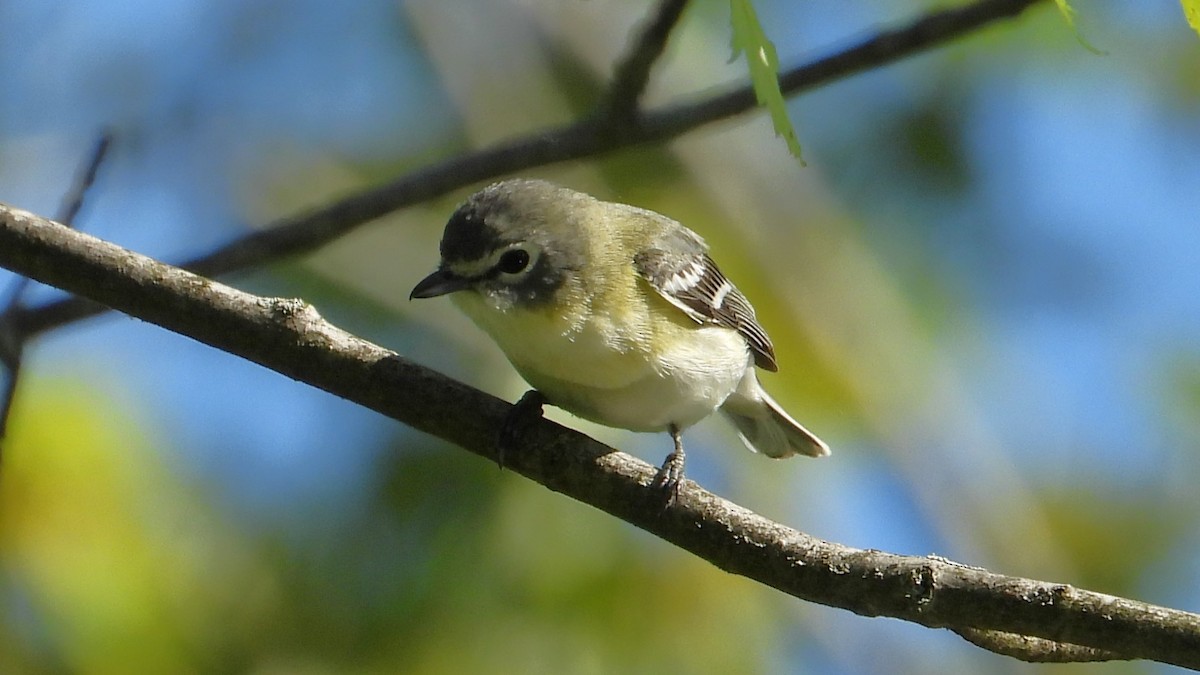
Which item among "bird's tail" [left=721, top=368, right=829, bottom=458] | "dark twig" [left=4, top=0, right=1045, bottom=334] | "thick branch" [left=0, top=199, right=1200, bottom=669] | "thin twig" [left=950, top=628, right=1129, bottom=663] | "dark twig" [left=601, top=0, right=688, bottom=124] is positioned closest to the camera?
"thick branch" [left=0, top=199, right=1200, bottom=669]

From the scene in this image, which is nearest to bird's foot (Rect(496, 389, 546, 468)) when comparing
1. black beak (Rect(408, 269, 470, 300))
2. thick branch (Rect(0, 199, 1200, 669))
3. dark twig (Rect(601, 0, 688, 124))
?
thick branch (Rect(0, 199, 1200, 669))

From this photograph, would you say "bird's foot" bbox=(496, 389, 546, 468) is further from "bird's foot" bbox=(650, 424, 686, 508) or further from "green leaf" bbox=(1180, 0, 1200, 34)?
"green leaf" bbox=(1180, 0, 1200, 34)

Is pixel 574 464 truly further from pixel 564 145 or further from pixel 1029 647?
pixel 1029 647

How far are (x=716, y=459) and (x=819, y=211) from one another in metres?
1.28

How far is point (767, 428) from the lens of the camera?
5.18m

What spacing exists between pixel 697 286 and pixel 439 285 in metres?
1.15

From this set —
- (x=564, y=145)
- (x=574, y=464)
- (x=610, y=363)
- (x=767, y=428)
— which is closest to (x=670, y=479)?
(x=574, y=464)

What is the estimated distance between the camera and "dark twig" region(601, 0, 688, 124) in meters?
3.14

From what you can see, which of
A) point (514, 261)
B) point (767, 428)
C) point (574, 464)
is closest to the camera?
point (574, 464)

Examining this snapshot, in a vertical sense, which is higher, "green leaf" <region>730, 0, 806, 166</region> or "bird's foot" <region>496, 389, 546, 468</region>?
"green leaf" <region>730, 0, 806, 166</region>

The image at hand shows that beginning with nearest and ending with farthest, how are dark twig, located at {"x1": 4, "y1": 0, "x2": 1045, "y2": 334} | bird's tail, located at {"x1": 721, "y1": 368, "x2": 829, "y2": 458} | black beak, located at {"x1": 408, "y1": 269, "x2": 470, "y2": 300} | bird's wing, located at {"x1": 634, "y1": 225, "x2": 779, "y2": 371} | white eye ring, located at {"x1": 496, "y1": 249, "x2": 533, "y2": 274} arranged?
dark twig, located at {"x1": 4, "y1": 0, "x2": 1045, "y2": 334}
black beak, located at {"x1": 408, "y1": 269, "x2": 470, "y2": 300}
white eye ring, located at {"x1": 496, "y1": 249, "x2": 533, "y2": 274}
bird's wing, located at {"x1": 634, "y1": 225, "x2": 779, "y2": 371}
bird's tail, located at {"x1": 721, "y1": 368, "x2": 829, "y2": 458}

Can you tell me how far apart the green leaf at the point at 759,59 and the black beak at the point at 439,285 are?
1688 millimetres

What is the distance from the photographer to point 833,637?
4.70 metres

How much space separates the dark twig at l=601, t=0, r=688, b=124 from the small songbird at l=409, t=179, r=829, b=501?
1.99 feet
